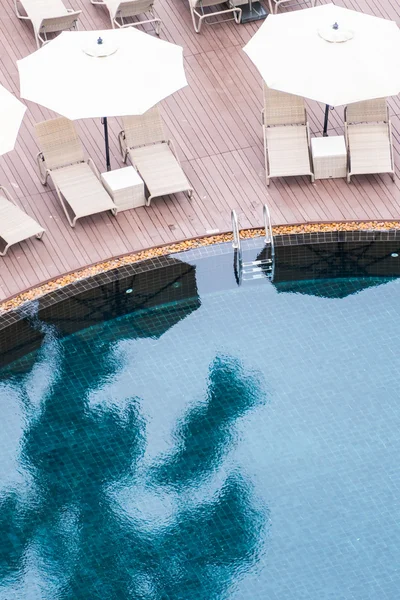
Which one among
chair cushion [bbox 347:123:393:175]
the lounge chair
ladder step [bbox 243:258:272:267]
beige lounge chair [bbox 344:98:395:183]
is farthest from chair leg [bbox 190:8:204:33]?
ladder step [bbox 243:258:272:267]

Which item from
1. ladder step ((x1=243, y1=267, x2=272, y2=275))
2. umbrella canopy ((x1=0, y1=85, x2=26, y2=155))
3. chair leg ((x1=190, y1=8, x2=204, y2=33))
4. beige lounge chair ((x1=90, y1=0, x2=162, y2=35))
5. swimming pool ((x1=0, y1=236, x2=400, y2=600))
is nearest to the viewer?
swimming pool ((x1=0, y1=236, x2=400, y2=600))

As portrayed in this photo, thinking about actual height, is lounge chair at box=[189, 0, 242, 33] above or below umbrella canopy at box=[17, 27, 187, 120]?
below

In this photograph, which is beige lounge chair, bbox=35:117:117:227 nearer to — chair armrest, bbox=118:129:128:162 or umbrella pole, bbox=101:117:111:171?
umbrella pole, bbox=101:117:111:171

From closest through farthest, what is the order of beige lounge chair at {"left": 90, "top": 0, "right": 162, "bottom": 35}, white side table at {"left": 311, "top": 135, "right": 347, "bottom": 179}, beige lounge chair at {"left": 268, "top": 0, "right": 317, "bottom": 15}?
white side table at {"left": 311, "top": 135, "right": 347, "bottom": 179}
beige lounge chair at {"left": 90, "top": 0, "right": 162, "bottom": 35}
beige lounge chair at {"left": 268, "top": 0, "right": 317, "bottom": 15}

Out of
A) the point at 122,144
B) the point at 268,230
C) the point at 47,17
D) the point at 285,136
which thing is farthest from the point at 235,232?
the point at 47,17

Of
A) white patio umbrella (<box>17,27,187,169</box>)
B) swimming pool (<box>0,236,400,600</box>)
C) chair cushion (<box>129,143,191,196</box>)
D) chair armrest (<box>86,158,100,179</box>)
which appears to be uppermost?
white patio umbrella (<box>17,27,187,169</box>)

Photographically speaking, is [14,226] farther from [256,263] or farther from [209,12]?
[209,12]

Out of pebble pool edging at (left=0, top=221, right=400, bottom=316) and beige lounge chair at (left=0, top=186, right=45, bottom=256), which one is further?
beige lounge chair at (left=0, top=186, right=45, bottom=256)
